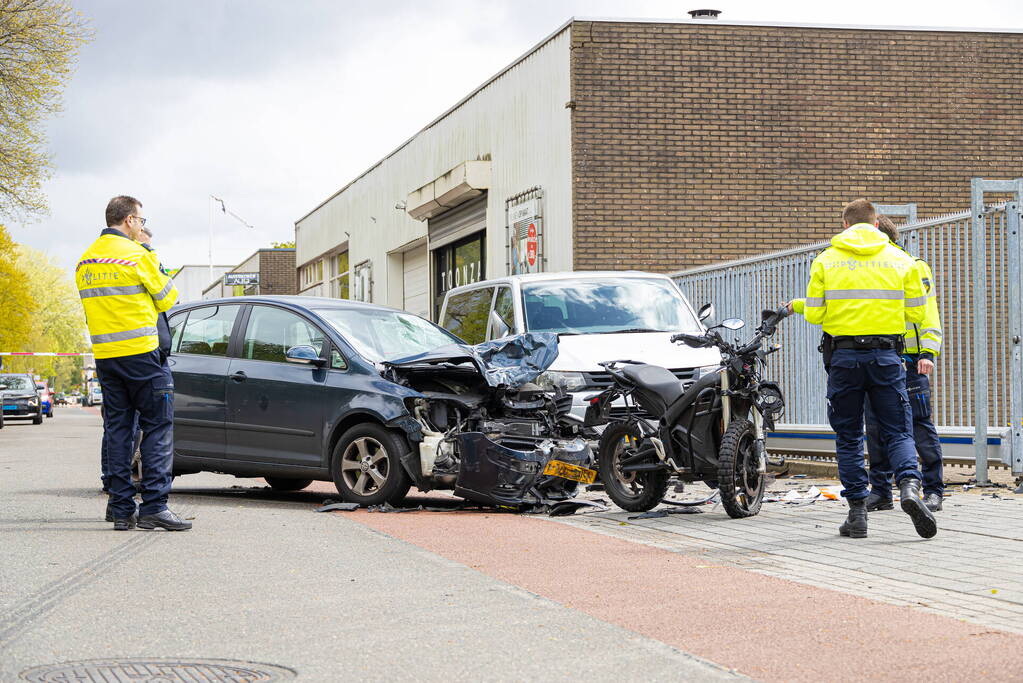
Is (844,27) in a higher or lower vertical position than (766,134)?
higher

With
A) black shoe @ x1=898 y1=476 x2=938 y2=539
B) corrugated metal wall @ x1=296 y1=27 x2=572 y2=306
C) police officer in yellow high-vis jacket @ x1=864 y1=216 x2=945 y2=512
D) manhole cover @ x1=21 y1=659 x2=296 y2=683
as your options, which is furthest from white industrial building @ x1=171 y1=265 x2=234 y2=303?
manhole cover @ x1=21 y1=659 x2=296 y2=683

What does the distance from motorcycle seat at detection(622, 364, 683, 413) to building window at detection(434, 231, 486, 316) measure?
17650mm

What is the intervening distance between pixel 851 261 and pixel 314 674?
477cm

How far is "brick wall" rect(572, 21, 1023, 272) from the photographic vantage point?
20656 millimetres

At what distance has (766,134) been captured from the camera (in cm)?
2111

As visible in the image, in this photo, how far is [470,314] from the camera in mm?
14023

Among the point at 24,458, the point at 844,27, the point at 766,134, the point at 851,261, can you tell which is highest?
the point at 844,27

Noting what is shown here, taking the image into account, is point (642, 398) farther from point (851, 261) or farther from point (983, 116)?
point (983, 116)

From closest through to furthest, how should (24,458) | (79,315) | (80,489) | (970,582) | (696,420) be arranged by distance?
(970,582) < (696,420) < (80,489) < (24,458) < (79,315)

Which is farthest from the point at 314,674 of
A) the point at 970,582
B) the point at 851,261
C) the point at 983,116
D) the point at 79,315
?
the point at 79,315

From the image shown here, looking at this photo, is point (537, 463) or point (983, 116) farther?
point (983, 116)

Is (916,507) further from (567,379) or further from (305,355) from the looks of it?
(305,355)

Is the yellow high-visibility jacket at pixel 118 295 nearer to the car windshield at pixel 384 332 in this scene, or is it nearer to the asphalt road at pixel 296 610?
the asphalt road at pixel 296 610

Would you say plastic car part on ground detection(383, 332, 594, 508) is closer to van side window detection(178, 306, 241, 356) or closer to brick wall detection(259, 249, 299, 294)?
van side window detection(178, 306, 241, 356)
